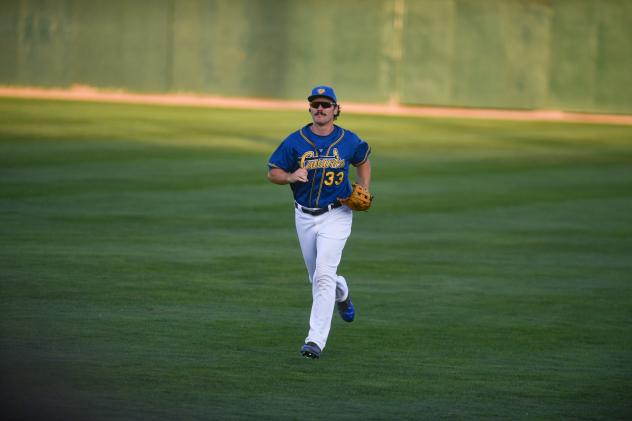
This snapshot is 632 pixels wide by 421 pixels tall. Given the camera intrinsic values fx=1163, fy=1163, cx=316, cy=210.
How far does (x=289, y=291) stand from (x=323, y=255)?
2.25m

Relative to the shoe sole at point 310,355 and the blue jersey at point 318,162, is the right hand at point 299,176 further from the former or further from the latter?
the shoe sole at point 310,355

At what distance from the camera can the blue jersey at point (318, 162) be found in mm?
8086

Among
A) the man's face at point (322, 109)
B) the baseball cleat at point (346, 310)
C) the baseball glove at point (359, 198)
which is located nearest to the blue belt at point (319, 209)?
the baseball glove at point (359, 198)

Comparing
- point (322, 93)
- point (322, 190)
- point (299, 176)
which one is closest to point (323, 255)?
point (322, 190)

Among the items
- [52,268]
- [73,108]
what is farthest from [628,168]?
[73,108]

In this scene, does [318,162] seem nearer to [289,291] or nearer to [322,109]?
[322,109]

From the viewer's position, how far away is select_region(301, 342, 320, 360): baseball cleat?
7.80 metres

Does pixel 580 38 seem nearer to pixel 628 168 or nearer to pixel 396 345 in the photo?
pixel 628 168

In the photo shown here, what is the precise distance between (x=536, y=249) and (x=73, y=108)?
1838 cm

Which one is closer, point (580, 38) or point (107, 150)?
point (107, 150)

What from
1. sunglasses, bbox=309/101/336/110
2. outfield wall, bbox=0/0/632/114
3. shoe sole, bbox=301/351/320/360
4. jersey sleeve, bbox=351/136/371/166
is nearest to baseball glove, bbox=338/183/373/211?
jersey sleeve, bbox=351/136/371/166

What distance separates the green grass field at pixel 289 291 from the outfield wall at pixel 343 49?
11.9 meters

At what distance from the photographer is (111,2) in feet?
113

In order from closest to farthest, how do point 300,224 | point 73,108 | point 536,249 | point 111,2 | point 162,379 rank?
point 162,379, point 300,224, point 536,249, point 73,108, point 111,2
